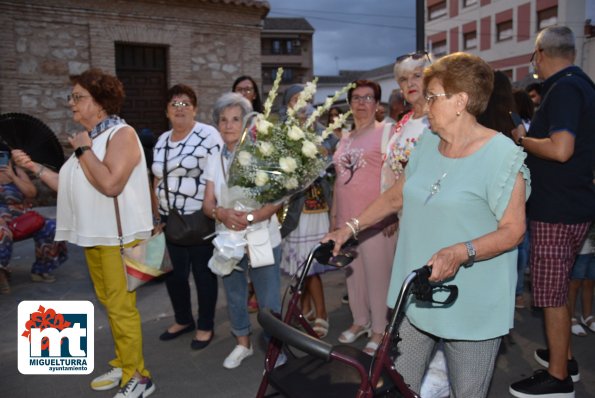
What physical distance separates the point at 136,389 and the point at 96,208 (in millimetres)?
1220

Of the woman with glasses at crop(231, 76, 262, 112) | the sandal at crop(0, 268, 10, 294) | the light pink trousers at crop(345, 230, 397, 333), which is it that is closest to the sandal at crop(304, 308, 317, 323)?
the light pink trousers at crop(345, 230, 397, 333)

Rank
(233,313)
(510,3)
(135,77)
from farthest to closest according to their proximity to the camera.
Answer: (510,3) → (135,77) → (233,313)

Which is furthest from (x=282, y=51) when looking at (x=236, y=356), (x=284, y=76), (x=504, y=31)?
(x=236, y=356)

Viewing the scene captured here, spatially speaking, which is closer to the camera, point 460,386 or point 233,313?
point 460,386

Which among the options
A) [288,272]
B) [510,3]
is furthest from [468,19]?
[288,272]

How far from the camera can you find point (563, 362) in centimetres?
329

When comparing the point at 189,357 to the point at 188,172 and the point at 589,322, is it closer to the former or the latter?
the point at 188,172

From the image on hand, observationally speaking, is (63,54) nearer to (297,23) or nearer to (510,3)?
(510,3)

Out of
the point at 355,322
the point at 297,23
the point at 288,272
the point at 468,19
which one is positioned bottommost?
the point at 355,322

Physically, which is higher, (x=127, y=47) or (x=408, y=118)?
(x=127, y=47)

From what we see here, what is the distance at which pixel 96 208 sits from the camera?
10.6 ft

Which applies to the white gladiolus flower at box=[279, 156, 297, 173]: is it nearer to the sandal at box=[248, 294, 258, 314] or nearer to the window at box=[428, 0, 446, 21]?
the sandal at box=[248, 294, 258, 314]

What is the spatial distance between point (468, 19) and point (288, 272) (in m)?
38.1

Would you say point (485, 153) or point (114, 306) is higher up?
point (485, 153)
